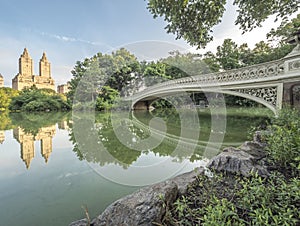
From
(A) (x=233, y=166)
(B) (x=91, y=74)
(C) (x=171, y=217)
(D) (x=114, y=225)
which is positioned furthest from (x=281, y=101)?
(B) (x=91, y=74)

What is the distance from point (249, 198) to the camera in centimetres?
102

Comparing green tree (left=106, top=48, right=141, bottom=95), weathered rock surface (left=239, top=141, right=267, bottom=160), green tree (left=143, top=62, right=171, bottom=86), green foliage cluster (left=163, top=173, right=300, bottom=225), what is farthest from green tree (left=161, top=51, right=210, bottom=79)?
green foliage cluster (left=163, top=173, right=300, bottom=225)

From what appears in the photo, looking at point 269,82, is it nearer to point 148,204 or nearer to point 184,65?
point 148,204

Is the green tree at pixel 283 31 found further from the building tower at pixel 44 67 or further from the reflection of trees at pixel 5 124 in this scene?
the building tower at pixel 44 67

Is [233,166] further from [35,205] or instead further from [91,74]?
[91,74]

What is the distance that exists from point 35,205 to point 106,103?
55.3 ft

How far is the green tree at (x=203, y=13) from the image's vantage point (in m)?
4.16

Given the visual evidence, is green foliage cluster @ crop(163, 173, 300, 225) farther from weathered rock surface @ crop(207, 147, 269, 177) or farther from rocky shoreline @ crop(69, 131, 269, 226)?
weathered rock surface @ crop(207, 147, 269, 177)

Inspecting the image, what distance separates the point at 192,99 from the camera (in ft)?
57.8

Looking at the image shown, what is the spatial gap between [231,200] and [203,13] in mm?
4954

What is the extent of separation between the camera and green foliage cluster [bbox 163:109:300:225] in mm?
833

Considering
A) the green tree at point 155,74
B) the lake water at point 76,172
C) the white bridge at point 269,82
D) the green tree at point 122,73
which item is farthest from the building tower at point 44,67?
the white bridge at point 269,82

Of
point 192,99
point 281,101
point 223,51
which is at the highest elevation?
point 223,51

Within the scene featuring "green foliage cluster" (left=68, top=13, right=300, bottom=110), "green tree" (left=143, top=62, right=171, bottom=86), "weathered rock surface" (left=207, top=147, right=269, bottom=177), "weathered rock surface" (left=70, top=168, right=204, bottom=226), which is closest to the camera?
"weathered rock surface" (left=70, top=168, right=204, bottom=226)
